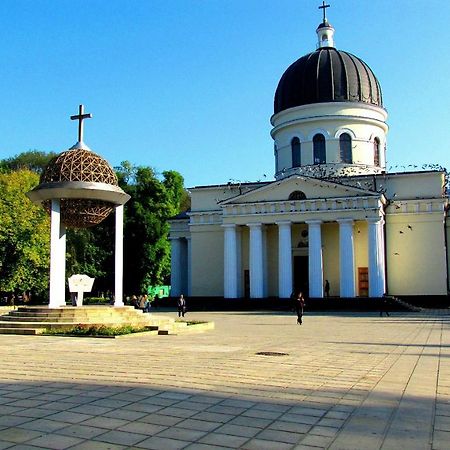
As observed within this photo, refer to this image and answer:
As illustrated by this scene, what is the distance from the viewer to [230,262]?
40156mm

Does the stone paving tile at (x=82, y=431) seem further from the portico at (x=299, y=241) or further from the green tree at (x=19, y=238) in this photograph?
the green tree at (x=19, y=238)

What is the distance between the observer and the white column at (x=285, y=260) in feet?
124

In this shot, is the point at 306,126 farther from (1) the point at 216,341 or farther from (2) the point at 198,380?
(2) the point at 198,380

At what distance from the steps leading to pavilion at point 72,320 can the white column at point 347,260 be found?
1895 cm

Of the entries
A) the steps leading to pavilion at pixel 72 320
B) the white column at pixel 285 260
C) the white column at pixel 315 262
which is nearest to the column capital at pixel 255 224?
the white column at pixel 285 260

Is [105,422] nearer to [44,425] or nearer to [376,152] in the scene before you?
[44,425]

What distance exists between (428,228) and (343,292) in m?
8.08

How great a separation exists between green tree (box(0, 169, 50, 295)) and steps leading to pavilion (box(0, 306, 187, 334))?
21.5 m

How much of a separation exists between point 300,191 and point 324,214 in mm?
2429

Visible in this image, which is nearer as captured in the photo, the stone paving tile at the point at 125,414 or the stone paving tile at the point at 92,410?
the stone paving tile at the point at 125,414

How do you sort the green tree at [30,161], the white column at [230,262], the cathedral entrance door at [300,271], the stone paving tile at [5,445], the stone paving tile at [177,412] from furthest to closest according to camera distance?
the green tree at [30,161], the cathedral entrance door at [300,271], the white column at [230,262], the stone paving tile at [177,412], the stone paving tile at [5,445]

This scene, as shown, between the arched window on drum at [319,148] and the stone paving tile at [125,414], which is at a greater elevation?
the arched window on drum at [319,148]

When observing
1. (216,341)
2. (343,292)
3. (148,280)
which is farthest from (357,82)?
(216,341)

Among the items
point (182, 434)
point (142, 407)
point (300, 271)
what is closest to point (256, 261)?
point (300, 271)
